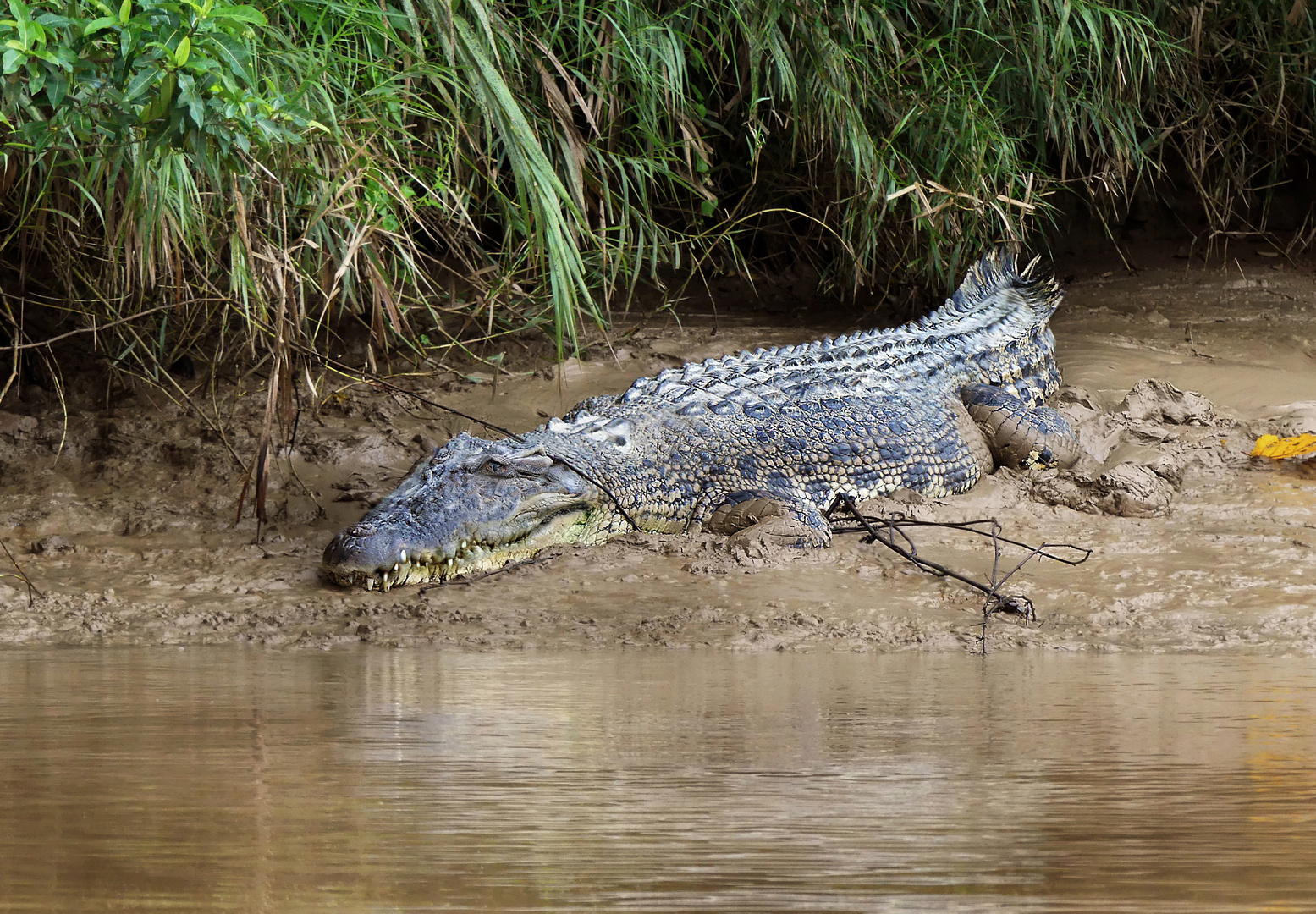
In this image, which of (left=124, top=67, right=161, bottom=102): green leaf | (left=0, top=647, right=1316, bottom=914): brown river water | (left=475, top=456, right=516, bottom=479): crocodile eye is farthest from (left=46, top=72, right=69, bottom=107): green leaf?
(left=475, top=456, right=516, bottom=479): crocodile eye

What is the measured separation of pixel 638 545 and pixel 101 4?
2.44 meters

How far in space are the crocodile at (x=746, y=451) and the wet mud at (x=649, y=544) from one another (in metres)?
0.14

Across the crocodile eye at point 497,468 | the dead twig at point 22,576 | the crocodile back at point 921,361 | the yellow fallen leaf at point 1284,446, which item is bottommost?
the dead twig at point 22,576

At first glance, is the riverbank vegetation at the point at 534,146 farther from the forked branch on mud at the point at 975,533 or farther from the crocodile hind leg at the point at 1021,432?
the forked branch on mud at the point at 975,533

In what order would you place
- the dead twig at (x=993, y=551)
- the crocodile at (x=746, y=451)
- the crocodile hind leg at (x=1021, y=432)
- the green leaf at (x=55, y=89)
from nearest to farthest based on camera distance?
the green leaf at (x=55, y=89)
the dead twig at (x=993, y=551)
the crocodile at (x=746, y=451)
the crocodile hind leg at (x=1021, y=432)

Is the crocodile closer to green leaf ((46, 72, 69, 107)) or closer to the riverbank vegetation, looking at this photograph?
the riverbank vegetation

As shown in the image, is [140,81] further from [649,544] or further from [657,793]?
[649,544]

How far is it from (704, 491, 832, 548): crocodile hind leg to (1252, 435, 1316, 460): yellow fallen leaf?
1.81 metres

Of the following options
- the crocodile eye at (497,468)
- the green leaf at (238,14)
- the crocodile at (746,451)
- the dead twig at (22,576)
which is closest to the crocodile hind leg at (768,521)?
the crocodile at (746,451)

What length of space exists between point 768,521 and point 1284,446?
7.17ft

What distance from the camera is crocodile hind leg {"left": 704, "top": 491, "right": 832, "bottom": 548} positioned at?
457cm

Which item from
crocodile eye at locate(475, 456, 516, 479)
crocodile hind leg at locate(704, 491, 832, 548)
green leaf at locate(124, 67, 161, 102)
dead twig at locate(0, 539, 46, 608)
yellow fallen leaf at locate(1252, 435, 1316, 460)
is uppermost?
green leaf at locate(124, 67, 161, 102)

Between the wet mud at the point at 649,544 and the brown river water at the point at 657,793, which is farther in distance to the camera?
the wet mud at the point at 649,544

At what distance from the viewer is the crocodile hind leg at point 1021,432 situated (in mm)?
5730
